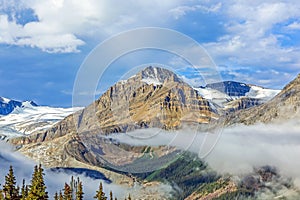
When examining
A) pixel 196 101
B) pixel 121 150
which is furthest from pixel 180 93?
pixel 121 150

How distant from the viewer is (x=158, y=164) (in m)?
81.1

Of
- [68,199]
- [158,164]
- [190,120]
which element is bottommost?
[68,199]

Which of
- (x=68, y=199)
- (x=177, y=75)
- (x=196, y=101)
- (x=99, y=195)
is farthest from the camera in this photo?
(x=196, y=101)

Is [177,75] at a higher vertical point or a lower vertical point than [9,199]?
higher

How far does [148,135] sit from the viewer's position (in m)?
81.4

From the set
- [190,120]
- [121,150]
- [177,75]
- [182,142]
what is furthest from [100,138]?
[190,120]

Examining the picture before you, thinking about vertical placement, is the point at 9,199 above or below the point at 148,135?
below

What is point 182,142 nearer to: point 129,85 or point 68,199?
point 129,85

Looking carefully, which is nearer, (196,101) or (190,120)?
(196,101)

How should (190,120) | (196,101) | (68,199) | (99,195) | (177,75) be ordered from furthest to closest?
(190,120) → (196,101) → (68,199) → (99,195) → (177,75)

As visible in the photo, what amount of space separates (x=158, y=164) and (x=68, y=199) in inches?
641

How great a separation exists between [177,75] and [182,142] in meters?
17.2

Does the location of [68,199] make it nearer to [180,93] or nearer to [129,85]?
[129,85]

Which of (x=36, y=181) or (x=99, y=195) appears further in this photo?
(x=99, y=195)
